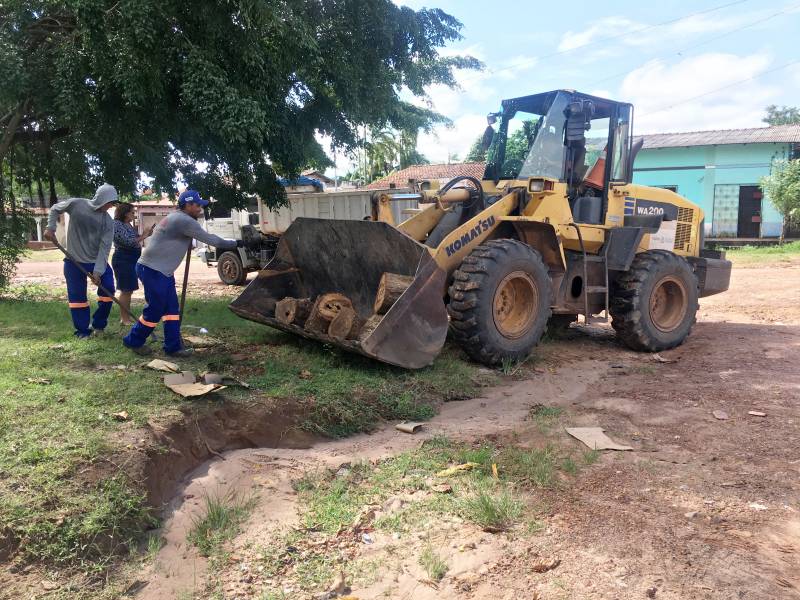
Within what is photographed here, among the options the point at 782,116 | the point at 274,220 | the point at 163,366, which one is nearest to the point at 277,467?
the point at 163,366

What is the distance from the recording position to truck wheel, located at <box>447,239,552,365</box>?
5.89 m

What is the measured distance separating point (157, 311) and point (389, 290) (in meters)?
2.14

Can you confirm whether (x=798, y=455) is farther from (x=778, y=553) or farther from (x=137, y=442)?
(x=137, y=442)

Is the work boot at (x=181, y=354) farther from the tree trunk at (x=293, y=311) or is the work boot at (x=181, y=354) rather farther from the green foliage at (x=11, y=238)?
the green foliage at (x=11, y=238)

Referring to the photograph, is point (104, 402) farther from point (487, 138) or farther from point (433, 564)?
point (487, 138)

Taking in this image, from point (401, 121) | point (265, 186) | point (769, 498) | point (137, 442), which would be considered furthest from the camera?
point (401, 121)

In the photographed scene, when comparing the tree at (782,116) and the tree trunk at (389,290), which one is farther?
the tree at (782,116)

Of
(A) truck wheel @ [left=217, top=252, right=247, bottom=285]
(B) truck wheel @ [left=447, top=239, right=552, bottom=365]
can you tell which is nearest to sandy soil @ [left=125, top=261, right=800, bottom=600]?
(B) truck wheel @ [left=447, top=239, right=552, bottom=365]

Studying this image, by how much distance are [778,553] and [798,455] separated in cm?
148

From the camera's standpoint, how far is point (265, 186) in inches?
375

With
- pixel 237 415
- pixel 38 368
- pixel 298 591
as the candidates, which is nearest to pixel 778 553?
pixel 298 591

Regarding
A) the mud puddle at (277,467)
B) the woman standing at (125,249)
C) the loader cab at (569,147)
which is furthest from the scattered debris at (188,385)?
the loader cab at (569,147)

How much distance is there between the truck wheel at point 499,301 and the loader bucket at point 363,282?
0.95ft

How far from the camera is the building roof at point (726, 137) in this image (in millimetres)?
25561
